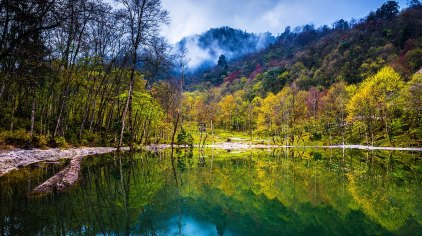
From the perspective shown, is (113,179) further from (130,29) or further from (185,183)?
(130,29)

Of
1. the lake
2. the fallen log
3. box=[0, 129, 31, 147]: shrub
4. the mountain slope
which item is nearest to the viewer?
the lake

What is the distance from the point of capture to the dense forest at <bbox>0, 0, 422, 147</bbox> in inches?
638

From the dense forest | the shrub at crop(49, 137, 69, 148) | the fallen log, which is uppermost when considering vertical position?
the dense forest

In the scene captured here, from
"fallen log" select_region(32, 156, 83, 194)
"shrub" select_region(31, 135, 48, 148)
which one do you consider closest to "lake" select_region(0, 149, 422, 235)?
"fallen log" select_region(32, 156, 83, 194)

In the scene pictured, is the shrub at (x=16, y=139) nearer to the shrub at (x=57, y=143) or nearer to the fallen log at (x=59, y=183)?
the shrub at (x=57, y=143)

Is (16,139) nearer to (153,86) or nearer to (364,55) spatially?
(153,86)

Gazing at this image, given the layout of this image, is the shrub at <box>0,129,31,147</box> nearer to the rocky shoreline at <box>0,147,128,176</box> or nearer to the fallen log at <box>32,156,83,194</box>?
the rocky shoreline at <box>0,147,128,176</box>

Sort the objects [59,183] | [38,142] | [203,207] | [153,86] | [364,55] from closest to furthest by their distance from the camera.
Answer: [203,207] → [59,183] → [38,142] → [153,86] → [364,55]

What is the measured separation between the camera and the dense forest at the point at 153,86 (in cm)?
1620

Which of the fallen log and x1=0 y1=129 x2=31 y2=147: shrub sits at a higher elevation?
x1=0 y1=129 x2=31 y2=147: shrub

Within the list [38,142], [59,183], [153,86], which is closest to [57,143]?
[38,142]

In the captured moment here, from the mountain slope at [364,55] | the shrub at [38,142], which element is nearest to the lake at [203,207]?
the shrub at [38,142]

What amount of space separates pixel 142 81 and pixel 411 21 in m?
121

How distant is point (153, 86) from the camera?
4234 cm
